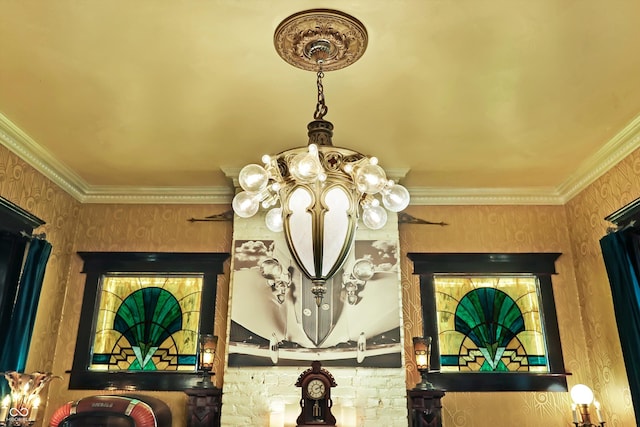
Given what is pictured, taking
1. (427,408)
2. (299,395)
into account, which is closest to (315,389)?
Answer: (299,395)

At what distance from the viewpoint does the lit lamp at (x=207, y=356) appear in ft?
12.4

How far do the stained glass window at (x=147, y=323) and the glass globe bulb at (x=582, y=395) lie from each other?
Result: 301 cm

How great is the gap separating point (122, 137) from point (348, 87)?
1.75m

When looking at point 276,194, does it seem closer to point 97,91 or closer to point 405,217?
point 97,91

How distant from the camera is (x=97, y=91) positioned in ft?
10.0

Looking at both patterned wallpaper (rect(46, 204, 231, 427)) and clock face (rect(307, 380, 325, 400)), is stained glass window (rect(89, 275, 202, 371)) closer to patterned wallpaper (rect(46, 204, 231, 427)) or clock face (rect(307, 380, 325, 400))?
patterned wallpaper (rect(46, 204, 231, 427))

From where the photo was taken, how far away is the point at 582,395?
3705 mm

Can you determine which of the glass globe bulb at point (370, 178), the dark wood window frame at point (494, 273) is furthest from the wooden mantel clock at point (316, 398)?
the glass globe bulb at point (370, 178)

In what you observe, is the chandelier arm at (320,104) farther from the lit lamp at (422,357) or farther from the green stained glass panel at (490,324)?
the green stained glass panel at (490,324)

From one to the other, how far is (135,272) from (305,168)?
3162 millimetres

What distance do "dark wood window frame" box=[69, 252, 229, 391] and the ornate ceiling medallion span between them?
2164 mm

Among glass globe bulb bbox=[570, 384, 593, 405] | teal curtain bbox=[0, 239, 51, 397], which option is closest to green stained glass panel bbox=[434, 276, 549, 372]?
glass globe bulb bbox=[570, 384, 593, 405]

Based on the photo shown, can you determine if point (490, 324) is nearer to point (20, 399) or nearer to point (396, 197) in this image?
point (396, 197)

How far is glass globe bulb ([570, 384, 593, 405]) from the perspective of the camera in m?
3.70
